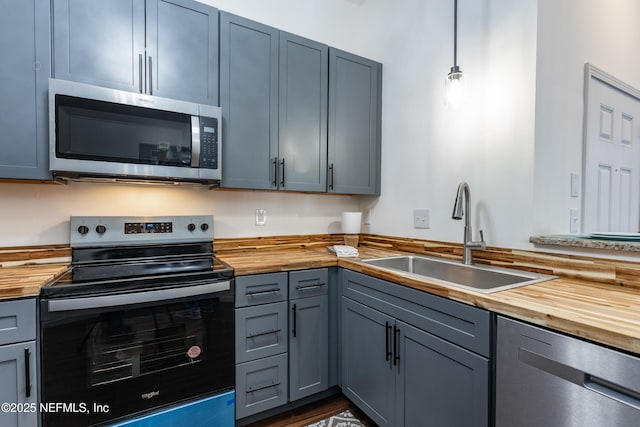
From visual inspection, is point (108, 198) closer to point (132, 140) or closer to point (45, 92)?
point (132, 140)

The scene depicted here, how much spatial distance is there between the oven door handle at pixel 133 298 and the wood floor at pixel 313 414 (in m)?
0.90

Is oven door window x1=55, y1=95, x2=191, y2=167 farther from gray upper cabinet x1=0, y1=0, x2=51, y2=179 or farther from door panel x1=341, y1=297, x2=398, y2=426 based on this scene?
door panel x1=341, y1=297, x2=398, y2=426

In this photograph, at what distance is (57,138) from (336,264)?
1.54 metres

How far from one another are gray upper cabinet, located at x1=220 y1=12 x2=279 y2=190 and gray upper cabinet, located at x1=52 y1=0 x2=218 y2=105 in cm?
8

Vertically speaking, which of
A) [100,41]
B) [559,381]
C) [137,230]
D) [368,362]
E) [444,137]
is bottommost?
[368,362]

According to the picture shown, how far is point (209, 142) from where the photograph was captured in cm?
168

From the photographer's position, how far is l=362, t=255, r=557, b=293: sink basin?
1.40 metres

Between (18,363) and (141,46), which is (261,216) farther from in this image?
(18,363)

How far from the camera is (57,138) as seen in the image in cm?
137

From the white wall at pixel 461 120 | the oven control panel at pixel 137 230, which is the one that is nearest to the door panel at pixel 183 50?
the oven control panel at pixel 137 230

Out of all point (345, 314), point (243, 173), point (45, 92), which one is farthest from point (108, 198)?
point (345, 314)

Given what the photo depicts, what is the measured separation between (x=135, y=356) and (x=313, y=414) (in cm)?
109

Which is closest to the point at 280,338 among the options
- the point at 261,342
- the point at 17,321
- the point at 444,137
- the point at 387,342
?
the point at 261,342

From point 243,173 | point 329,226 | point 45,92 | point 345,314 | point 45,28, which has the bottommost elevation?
point 345,314
